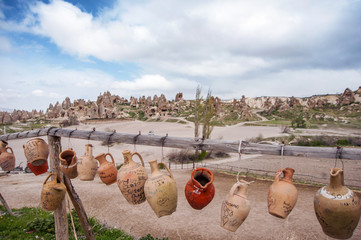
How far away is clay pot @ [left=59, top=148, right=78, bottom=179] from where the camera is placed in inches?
107

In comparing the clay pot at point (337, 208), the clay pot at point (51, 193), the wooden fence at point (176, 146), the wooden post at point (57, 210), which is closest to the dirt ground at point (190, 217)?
the wooden post at point (57, 210)

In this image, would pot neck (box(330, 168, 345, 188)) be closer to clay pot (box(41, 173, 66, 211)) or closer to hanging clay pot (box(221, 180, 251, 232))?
hanging clay pot (box(221, 180, 251, 232))

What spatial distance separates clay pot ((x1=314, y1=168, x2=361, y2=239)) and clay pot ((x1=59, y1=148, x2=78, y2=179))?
109 inches

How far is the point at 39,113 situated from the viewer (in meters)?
56.5

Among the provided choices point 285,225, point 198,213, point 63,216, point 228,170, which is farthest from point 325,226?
point 228,170

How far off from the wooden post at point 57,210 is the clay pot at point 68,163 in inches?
26.3

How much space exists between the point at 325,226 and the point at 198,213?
6.20m

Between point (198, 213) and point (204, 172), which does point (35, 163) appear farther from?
point (198, 213)

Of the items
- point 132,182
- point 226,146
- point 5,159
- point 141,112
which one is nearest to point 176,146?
point 226,146

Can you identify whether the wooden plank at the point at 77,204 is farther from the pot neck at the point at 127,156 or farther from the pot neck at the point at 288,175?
the pot neck at the point at 288,175

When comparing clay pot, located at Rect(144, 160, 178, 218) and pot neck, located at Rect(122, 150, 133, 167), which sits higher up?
pot neck, located at Rect(122, 150, 133, 167)

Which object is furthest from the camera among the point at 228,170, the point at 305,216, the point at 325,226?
the point at 228,170

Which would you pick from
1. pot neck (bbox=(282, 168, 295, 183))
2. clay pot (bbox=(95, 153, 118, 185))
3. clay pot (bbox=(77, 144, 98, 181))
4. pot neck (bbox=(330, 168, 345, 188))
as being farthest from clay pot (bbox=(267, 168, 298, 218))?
clay pot (bbox=(77, 144, 98, 181))

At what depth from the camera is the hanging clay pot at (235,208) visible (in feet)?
6.00
